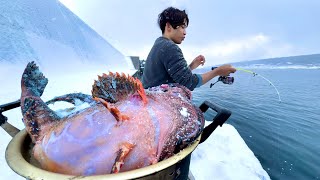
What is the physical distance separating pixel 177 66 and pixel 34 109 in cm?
140

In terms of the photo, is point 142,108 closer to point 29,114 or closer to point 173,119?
point 173,119

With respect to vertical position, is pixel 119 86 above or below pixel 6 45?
below

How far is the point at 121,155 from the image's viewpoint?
1093 mm

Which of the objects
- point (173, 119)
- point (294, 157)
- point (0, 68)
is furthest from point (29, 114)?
point (294, 157)

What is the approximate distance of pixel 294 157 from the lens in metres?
4.59

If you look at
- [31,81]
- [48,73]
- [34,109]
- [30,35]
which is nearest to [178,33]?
[31,81]

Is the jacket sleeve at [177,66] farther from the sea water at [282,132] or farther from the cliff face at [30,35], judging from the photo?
the cliff face at [30,35]

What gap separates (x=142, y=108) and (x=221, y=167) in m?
2.08

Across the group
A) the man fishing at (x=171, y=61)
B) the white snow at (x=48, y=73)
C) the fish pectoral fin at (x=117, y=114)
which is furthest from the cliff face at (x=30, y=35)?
the fish pectoral fin at (x=117, y=114)

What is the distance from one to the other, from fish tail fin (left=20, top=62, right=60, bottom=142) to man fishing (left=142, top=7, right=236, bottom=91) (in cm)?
129

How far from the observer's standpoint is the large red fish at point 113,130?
3.67ft

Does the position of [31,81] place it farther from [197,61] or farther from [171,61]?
[197,61]

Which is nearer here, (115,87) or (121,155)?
(121,155)

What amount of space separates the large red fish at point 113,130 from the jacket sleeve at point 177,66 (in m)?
0.93
